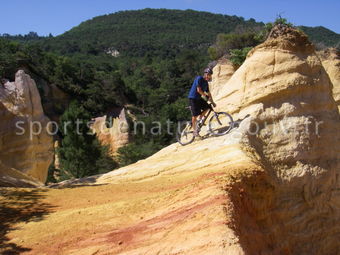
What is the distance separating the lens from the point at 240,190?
19.1 ft

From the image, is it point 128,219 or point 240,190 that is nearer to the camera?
point 128,219

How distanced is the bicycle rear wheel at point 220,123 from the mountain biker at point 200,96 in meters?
0.34

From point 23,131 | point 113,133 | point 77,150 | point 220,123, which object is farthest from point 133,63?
point 220,123

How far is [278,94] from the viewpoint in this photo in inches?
335

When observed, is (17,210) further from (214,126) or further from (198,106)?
(214,126)

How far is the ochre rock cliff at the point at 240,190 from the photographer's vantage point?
16.3 ft

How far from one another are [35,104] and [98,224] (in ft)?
36.2

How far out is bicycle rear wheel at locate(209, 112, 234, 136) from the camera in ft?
28.2

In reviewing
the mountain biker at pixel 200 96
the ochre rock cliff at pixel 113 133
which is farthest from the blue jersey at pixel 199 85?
the ochre rock cliff at pixel 113 133

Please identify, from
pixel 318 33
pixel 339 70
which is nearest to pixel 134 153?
pixel 339 70

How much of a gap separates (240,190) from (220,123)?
3467 millimetres

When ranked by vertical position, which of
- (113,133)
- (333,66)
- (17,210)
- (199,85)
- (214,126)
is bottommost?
(17,210)

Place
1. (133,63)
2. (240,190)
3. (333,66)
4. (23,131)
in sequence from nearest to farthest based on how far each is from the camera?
(240,190) → (23,131) → (333,66) → (133,63)

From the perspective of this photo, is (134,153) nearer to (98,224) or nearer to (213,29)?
(98,224)
